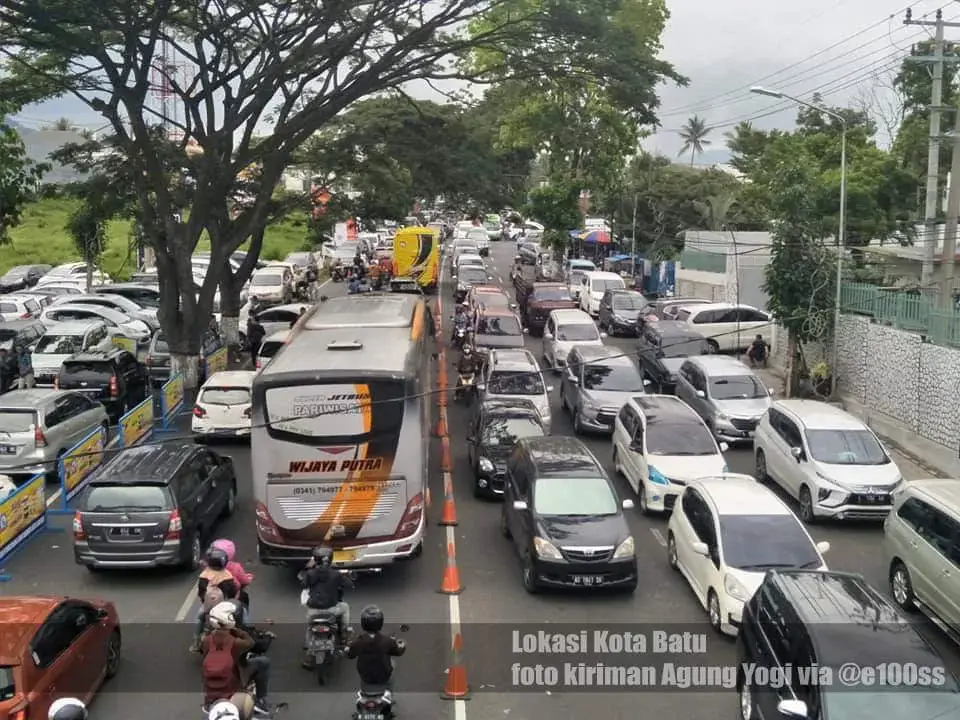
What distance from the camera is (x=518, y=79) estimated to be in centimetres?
2503

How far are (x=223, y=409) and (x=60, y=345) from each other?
685cm

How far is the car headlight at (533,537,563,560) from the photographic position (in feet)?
42.7

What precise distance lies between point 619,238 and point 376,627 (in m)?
54.3

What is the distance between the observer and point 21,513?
1530 cm

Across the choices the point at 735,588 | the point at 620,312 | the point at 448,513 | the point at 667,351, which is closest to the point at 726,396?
the point at 667,351

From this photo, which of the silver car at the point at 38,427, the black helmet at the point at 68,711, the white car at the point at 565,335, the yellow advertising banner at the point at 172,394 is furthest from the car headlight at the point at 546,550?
the white car at the point at 565,335

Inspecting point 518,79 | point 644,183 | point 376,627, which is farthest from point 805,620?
point 644,183

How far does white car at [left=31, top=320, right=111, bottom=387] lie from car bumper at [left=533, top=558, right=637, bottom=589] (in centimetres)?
1592

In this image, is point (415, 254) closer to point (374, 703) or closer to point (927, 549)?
point (927, 549)

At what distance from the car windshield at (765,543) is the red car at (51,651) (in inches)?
286

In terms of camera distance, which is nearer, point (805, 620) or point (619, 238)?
point (805, 620)

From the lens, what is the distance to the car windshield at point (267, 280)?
143 ft

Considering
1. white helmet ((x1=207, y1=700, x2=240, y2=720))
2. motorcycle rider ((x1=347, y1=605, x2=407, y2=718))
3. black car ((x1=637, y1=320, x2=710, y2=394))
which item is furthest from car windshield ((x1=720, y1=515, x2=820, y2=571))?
black car ((x1=637, y1=320, x2=710, y2=394))

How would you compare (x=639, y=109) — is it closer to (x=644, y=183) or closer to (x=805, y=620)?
(x=805, y=620)
